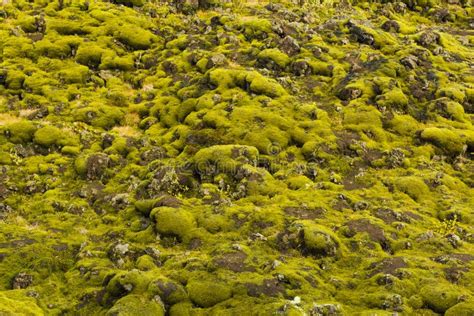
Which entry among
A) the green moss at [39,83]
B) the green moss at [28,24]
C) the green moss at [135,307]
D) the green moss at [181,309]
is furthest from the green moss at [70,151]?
the green moss at [28,24]

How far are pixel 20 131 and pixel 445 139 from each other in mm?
33580

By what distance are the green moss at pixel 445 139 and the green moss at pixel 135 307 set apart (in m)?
26.5

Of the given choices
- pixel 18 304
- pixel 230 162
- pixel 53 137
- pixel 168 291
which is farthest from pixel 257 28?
pixel 18 304

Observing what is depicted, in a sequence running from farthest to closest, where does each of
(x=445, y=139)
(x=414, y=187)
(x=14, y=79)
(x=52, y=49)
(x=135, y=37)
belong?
Answer: (x=135, y=37) < (x=52, y=49) < (x=14, y=79) < (x=445, y=139) < (x=414, y=187)

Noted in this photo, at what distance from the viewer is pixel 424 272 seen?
21.9 meters

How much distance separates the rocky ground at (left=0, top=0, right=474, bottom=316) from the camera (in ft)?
69.8

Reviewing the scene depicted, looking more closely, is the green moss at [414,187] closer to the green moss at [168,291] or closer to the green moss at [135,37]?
the green moss at [168,291]

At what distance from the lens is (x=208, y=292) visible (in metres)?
20.5

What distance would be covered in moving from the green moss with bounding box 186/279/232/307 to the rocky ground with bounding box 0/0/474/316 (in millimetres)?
84

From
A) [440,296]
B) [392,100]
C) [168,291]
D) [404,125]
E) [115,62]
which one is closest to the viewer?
[440,296]

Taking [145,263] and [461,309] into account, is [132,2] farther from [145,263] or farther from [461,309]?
[461,309]

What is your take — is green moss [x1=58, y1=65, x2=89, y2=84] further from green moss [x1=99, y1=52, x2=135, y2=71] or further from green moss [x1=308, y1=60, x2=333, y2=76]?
green moss [x1=308, y1=60, x2=333, y2=76]

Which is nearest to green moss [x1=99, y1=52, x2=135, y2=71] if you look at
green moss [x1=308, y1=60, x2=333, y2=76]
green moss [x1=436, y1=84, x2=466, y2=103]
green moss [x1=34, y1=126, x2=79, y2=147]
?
green moss [x1=34, y1=126, x2=79, y2=147]

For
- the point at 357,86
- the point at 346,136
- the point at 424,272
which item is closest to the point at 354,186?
the point at 346,136
